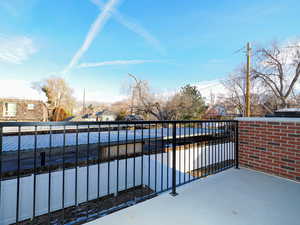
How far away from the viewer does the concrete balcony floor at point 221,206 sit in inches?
54.9

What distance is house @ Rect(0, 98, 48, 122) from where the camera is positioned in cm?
1495

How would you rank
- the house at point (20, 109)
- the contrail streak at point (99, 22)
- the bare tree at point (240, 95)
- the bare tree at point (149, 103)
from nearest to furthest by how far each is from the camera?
the contrail streak at point (99, 22) → the bare tree at point (240, 95) → the house at point (20, 109) → the bare tree at point (149, 103)

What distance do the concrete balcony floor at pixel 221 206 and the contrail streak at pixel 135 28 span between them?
845 cm

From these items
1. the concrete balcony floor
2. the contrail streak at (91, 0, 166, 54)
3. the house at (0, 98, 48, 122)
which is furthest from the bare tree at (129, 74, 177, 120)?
the concrete balcony floor

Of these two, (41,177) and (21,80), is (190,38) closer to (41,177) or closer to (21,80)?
(41,177)

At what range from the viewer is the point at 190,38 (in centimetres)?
987

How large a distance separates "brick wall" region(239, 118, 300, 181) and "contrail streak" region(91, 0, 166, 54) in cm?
805

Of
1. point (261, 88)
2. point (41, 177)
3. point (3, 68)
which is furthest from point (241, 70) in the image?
point (3, 68)

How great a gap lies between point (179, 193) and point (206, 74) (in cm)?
1689

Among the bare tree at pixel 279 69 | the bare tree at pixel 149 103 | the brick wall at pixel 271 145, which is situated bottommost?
the brick wall at pixel 271 145

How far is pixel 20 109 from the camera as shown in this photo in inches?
613

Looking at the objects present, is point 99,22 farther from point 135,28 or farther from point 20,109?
point 20,109

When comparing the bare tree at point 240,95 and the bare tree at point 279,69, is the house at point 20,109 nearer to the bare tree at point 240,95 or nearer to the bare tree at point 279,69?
the bare tree at point 240,95

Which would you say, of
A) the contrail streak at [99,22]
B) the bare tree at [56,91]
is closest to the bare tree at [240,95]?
the contrail streak at [99,22]
